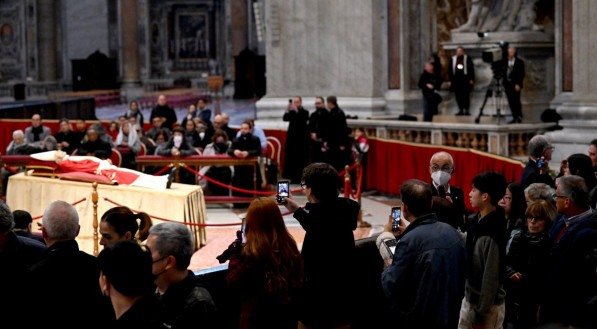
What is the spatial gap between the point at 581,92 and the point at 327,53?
621 cm

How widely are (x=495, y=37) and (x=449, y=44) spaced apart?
1.16 metres

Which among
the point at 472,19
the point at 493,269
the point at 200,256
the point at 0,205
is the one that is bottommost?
the point at 200,256

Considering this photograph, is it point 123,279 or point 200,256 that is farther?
point 200,256

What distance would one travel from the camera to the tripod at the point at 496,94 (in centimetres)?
2003

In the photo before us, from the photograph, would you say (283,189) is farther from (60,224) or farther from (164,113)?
(164,113)

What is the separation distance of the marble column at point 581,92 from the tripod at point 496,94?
1022mm

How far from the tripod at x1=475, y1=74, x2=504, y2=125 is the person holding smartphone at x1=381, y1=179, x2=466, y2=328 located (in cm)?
1326

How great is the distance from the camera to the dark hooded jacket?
7.15 meters

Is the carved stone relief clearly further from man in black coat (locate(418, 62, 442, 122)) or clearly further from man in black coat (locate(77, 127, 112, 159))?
man in black coat (locate(77, 127, 112, 159))

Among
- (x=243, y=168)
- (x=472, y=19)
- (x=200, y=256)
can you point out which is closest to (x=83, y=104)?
(x=472, y=19)

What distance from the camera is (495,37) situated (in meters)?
22.2

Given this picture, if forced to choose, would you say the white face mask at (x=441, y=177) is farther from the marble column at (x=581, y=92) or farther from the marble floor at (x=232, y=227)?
the marble column at (x=581, y=92)

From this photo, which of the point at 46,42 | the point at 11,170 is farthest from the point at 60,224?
the point at 46,42

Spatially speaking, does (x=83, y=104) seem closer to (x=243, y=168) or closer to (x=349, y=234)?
(x=243, y=168)
